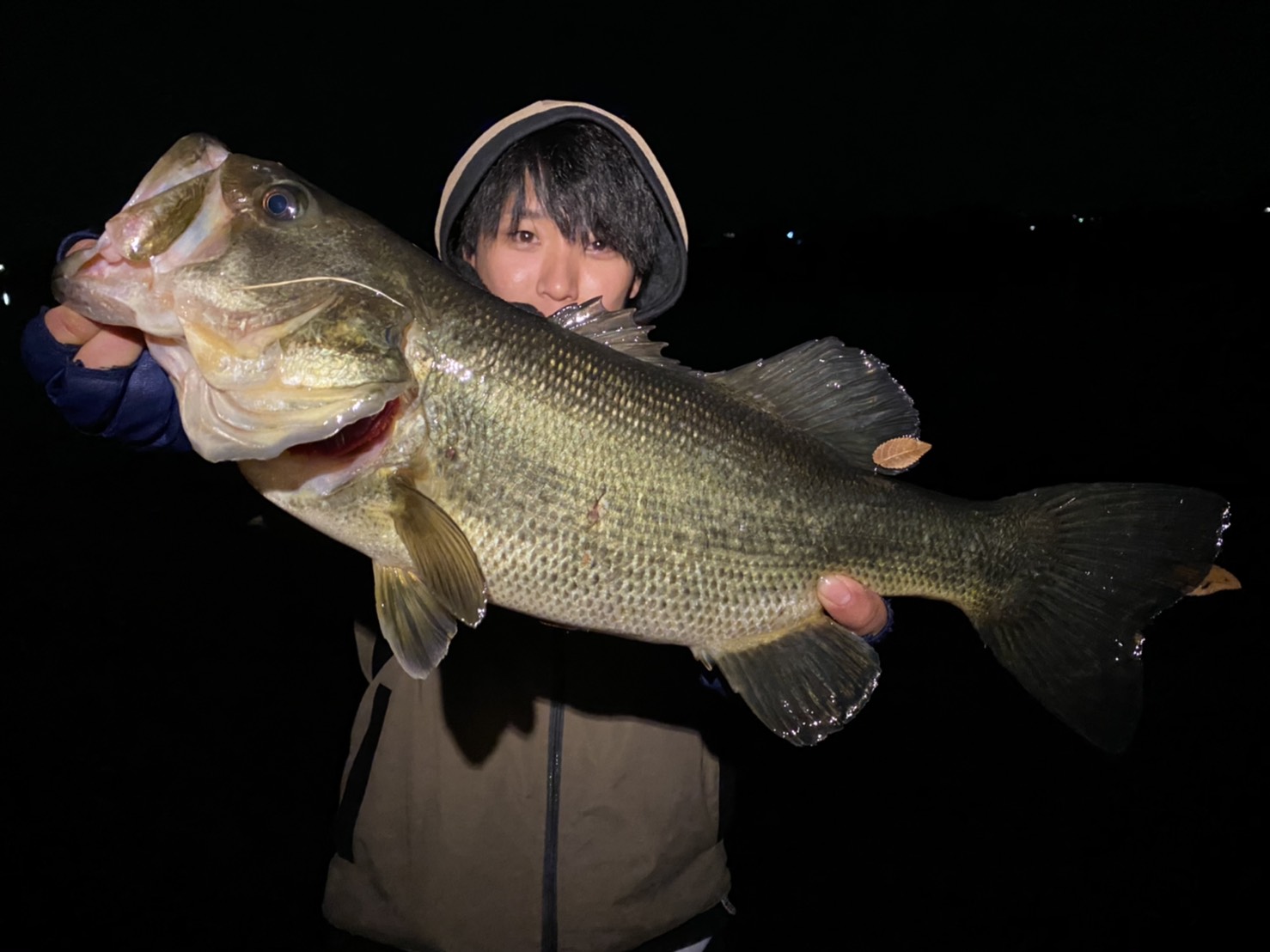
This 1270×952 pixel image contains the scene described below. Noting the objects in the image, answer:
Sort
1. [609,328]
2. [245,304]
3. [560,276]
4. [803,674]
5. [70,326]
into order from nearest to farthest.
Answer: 1. [245,304]
2. [70,326]
3. [609,328]
4. [803,674]
5. [560,276]

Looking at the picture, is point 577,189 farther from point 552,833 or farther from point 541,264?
point 552,833

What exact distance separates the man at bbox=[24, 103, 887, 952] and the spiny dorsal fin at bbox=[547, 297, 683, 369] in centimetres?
32

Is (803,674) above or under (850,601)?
under

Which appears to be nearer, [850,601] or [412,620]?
[412,620]

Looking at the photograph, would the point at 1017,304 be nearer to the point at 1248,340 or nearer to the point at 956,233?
the point at 1248,340

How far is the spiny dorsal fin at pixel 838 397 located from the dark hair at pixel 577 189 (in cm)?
80

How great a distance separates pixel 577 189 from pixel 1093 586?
7.09 feet

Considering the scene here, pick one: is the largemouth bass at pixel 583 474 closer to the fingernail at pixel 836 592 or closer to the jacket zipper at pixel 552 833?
the fingernail at pixel 836 592

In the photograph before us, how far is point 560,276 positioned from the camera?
266 centimetres

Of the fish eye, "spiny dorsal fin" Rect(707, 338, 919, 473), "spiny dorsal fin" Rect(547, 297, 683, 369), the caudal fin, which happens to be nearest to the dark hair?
"spiny dorsal fin" Rect(547, 297, 683, 369)

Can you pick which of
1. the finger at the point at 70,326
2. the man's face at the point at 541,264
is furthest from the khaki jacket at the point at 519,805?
the finger at the point at 70,326

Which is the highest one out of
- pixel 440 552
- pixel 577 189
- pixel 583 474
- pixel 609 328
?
pixel 577 189

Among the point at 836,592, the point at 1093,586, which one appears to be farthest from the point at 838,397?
the point at 1093,586

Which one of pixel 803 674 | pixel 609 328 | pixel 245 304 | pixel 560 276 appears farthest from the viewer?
pixel 560 276
